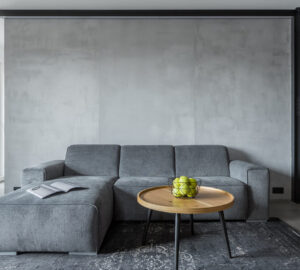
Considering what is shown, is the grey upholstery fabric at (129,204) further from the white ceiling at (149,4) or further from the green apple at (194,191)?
the white ceiling at (149,4)

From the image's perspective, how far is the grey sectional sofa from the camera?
1.69 meters

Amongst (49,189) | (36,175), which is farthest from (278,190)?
(36,175)

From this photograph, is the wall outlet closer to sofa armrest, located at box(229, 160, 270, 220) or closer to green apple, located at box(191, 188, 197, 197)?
sofa armrest, located at box(229, 160, 270, 220)

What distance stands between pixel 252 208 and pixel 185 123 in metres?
1.41

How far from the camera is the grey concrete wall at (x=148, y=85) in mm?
3322

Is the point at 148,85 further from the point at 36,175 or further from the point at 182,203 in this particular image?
the point at 182,203

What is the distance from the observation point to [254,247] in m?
1.86

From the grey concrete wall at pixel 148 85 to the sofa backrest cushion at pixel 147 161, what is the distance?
0.30 meters

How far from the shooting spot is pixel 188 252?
178 cm

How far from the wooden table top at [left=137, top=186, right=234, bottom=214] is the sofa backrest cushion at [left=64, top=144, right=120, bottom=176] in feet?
3.78

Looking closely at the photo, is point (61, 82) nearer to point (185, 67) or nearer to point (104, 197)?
point (185, 67)

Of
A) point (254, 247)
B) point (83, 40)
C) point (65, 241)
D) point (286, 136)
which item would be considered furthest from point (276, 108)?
point (65, 241)

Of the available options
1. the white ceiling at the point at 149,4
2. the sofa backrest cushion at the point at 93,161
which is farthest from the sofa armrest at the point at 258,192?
the white ceiling at the point at 149,4

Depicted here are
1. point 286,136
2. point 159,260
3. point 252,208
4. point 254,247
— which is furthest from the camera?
point 286,136
